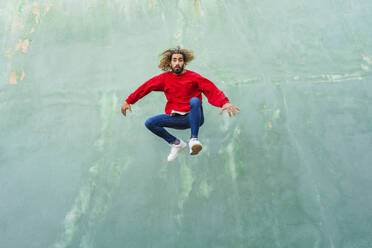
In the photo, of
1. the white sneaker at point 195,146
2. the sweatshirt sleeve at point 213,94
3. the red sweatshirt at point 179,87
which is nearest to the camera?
the white sneaker at point 195,146

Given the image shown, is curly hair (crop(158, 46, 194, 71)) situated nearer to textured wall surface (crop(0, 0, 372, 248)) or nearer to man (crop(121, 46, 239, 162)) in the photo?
man (crop(121, 46, 239, 162))

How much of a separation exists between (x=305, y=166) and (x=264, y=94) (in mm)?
673

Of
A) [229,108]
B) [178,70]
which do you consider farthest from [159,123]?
[229,108]

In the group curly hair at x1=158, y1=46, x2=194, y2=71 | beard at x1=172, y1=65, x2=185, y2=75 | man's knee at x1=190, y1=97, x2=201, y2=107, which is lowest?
man's knee at x1=190, y1=97, x2=201, y2=107

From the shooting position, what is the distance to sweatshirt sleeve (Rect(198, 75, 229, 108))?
6.64 feet

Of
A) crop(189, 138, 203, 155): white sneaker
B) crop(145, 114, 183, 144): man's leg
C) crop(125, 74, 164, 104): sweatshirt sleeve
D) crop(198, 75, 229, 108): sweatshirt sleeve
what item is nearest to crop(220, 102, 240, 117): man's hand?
crop(198, 75, 229, 108): sweatshirt sleeve

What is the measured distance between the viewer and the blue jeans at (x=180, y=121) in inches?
79.8

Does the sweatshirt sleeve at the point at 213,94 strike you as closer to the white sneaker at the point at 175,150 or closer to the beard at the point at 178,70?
the beard at the point at 178,70

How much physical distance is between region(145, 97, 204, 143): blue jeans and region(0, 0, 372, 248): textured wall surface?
32 centimetres

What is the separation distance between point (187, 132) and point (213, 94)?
0.52 metres

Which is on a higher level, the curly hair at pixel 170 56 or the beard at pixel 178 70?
the curly hair at pixel 170 56

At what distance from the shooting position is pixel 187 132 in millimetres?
2486

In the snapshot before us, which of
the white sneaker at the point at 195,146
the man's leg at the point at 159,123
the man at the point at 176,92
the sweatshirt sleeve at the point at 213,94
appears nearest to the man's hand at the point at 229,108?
the sweatshirt sleeve at the point at 213,94

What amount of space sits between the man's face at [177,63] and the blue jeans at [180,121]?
0.83 ft
